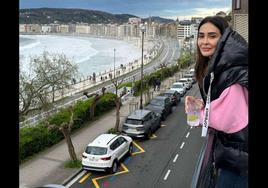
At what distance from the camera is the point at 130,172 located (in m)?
12.3

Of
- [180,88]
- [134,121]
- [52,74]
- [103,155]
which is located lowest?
[103,155]

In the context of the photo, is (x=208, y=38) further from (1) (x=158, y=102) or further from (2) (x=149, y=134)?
(1) (x=158, y=102)

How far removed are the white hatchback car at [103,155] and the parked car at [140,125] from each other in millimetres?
3288

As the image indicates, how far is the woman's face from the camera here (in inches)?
53.7

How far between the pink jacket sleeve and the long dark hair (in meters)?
0.28

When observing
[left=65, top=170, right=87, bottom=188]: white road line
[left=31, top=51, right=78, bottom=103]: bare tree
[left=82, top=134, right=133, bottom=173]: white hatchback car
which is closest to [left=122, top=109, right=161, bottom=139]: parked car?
[left=82, top=134, right=133, bottom=173]: white hatchback car

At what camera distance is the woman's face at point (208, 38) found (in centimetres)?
137

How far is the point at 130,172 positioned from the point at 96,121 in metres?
7.82

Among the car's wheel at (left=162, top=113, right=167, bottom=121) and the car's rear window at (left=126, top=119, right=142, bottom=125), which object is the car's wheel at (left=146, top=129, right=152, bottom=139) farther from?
the car's wheel at (left=162, top=113, right=167, bottom=121)

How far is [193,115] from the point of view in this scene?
1485 millimetres

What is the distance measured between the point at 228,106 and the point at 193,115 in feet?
1.08

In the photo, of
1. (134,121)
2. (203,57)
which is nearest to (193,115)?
(203,57)

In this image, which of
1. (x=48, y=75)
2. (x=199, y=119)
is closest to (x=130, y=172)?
(x=48, y=75)
